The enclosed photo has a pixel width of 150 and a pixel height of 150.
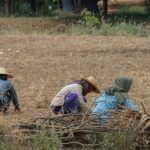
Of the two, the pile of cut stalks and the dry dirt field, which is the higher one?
the pile of cut stalks

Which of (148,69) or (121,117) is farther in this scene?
(148,69)

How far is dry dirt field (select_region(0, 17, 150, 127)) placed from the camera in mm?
12002

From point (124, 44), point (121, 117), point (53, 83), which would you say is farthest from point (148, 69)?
point (121, 117)

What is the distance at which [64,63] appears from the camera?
16.0 metres

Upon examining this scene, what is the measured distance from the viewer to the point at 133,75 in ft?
46.3

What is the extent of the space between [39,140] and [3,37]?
14.3 m

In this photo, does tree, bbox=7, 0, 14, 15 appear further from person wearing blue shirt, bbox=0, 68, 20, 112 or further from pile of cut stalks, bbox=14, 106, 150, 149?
pile of cut stalks, bbox=14, 106, 150, 149

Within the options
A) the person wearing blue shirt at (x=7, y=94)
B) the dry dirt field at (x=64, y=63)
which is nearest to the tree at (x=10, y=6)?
the dry dirt field at (x=64, y=63)

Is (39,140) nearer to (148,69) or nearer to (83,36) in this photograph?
(148,69)

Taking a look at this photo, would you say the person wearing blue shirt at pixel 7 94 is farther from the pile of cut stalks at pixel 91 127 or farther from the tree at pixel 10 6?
the tree at pixel 10 6

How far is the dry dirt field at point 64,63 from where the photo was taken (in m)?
12.0

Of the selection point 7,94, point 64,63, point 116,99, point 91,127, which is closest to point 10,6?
point 64,63

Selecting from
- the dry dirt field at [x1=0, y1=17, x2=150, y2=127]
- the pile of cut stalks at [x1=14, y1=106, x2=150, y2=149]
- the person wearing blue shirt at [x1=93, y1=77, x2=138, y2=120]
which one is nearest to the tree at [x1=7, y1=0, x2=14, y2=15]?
the dry dirt field at [x1=0, y1=17, x2=150, y2=127]

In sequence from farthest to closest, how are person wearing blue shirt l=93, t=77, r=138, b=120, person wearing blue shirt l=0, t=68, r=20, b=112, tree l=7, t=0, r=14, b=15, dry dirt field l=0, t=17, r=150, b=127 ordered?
tree l=7, t=0, r=14, b=15, dry dirt field l=0, t=17, r=150, b=127, person wearing blue shirt l=0, t=68, r=20, b=112, person wearing blue shirt l=93, t=77, r=138, b=120
